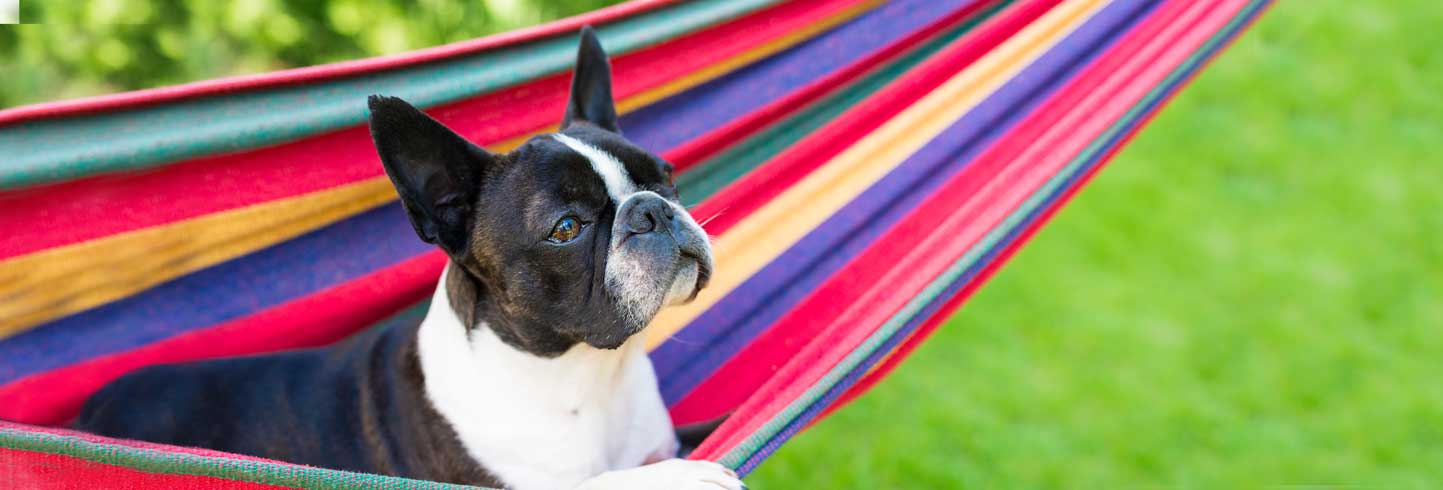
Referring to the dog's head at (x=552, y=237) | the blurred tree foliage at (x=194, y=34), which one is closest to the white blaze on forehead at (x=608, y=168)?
the dog's head at (x=552, y=237)

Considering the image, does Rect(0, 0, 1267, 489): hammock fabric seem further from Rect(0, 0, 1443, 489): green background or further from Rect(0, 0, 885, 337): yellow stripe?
Rect(0, 0, 1443, 489): green background

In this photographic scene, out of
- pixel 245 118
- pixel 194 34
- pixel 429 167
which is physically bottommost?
pixel 245 118

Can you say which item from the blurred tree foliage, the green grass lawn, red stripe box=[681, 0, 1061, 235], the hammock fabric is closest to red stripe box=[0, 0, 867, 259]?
the hammock fabric

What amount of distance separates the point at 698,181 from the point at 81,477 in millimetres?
1572

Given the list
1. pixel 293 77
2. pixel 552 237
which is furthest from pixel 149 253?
pixel 552 237

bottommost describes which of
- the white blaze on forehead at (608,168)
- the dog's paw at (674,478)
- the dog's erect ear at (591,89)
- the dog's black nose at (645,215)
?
the dog's paw at (674,478)

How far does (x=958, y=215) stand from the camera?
2.70m

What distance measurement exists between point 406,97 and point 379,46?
11.3ft

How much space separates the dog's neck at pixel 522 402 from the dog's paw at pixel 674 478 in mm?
315

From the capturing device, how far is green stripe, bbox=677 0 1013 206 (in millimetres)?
3133

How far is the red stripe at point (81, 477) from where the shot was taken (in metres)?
1.93

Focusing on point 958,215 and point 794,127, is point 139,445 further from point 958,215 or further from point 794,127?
point 794,127

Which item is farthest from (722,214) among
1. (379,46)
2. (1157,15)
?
(379,46)

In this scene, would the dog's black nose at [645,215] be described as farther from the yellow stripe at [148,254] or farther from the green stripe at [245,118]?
the yellow stripe at [148,254]
